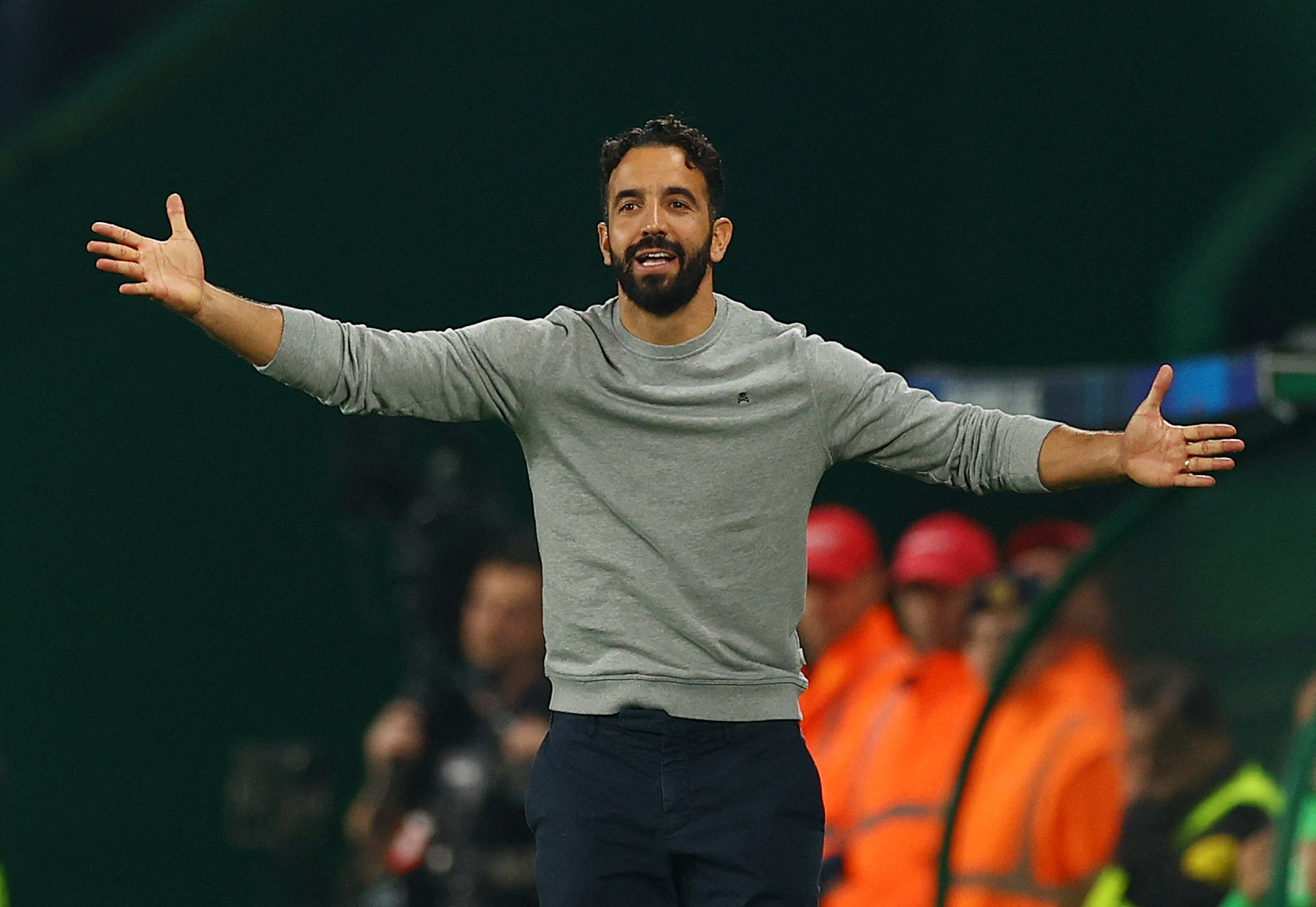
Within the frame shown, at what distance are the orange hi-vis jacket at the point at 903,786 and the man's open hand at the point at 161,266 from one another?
275 cm

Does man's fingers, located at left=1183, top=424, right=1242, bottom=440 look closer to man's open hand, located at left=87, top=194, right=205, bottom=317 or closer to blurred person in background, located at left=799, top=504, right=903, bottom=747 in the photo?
man's open hand, located at left=87, top=194, right=205, bottom=317

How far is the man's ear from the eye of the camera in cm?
298

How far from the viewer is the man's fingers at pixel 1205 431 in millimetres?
2949

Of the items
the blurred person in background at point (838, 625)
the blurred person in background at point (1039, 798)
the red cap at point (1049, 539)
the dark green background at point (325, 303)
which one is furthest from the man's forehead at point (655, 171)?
the dark green background at point (325, 303)

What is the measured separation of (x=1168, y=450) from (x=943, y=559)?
2628 millimetres

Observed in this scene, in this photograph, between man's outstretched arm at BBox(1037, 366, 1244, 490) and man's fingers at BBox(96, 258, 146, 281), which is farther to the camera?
man's outstretched arm at BBox(1037, 366, 1244, 490)

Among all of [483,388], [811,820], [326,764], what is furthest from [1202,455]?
[326,764]

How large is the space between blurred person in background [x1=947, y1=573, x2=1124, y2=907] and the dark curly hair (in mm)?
2100

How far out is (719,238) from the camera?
9.86ft

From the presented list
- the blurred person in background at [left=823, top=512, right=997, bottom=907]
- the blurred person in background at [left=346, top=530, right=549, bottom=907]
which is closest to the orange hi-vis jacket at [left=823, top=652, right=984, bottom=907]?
the blurred person in background at [left=823, top=512, right=997, bottom=907]

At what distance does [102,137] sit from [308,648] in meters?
1.74

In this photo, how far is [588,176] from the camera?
7.69 meters

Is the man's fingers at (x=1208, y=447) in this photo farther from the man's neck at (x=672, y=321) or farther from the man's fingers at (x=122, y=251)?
the man's fingers at (x=122, y=251)

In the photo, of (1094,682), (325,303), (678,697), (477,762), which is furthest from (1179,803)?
(325,303)
